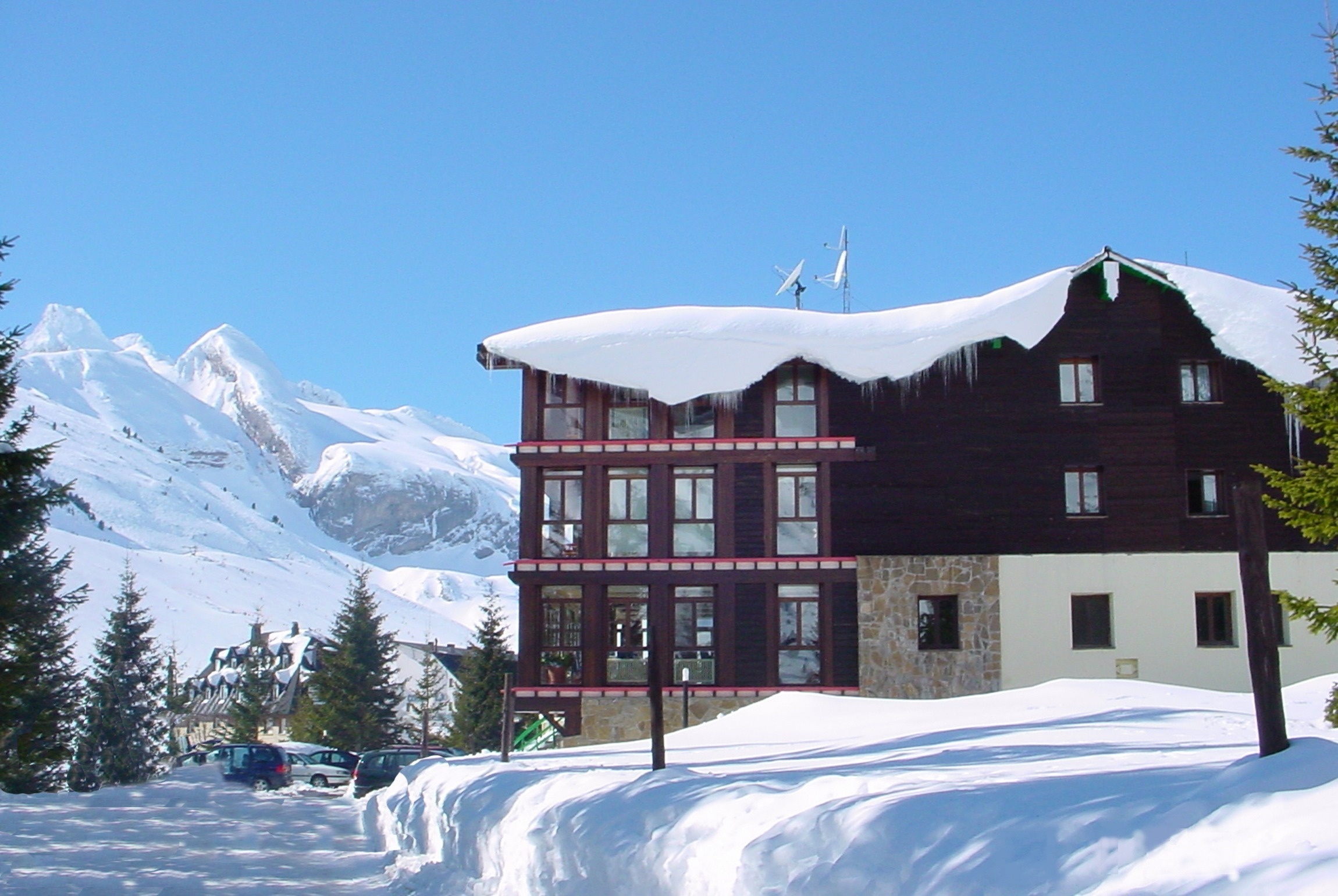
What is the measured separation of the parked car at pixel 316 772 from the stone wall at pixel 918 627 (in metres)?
16.3

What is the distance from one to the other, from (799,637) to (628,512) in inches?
179

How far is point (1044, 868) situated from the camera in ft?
15.5

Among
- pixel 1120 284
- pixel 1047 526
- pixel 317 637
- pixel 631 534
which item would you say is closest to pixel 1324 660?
pixel 1047 526

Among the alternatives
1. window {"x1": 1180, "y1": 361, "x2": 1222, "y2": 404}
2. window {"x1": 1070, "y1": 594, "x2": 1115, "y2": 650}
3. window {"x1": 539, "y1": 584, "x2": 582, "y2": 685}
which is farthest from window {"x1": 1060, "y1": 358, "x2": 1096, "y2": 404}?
window {"x1": 539, "y1": 584, "x2": 582, "y2": 685}

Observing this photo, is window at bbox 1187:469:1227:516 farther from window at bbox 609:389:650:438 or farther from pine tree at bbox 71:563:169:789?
pine tree at bbox 71:563:169:789

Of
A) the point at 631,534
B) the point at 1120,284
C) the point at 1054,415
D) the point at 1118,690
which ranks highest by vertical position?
the point at 1120,284

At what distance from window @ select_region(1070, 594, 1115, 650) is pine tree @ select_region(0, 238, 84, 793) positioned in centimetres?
1952

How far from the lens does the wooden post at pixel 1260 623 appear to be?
5348 millimetres

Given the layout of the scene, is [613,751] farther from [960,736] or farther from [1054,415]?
[1054,415]

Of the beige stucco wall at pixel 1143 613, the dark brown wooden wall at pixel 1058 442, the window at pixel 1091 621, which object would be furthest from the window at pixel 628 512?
the window at pixel 1091 621

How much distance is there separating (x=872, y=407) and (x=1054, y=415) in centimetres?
384

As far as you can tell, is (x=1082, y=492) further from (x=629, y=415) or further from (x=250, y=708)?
(x=250, y=708)

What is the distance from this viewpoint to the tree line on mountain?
1961cm

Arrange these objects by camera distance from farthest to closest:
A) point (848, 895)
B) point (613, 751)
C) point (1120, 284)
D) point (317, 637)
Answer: point (317, 637), point (1120, 284), point (613, 751), point (848, 895)
